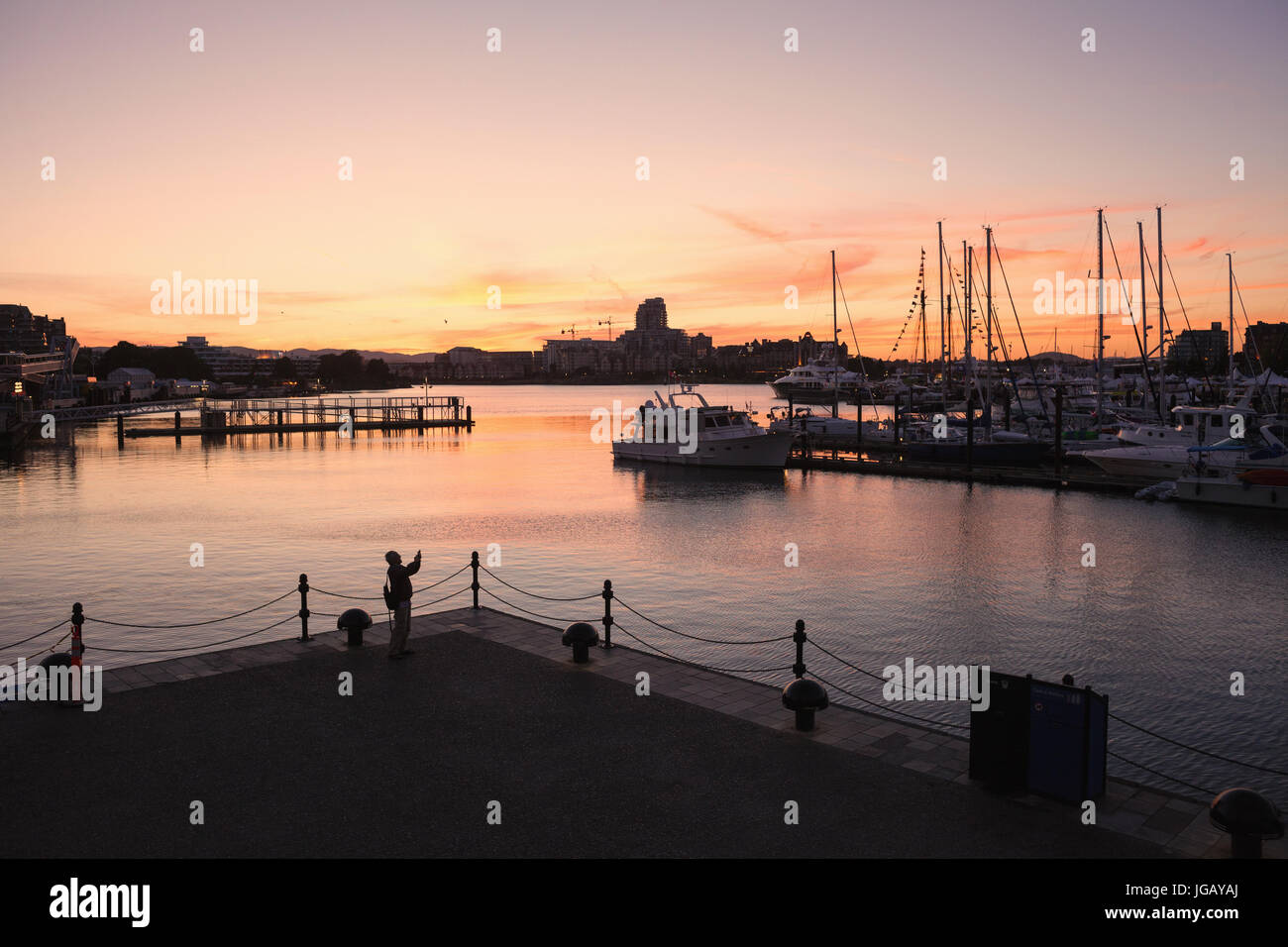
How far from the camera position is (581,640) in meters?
15.0

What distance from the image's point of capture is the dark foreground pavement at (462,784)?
27.9 feet

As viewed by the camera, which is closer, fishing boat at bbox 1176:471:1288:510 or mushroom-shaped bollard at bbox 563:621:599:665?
mushroom-shaped bollard at bbox 563:621:599:665

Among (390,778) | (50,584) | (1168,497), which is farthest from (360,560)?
(1168,497)

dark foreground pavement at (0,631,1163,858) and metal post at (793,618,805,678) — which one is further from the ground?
metal post at (793,618,805,678)

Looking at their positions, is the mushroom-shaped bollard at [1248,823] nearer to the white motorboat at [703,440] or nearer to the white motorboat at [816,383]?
the white motorboat at [703,440]

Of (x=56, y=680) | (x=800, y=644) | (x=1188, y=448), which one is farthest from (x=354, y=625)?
(x=1188, y=448)

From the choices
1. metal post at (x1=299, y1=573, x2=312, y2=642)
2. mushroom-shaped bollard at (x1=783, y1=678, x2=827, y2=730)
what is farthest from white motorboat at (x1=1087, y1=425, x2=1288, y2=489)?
metal post at (x1=299, y1=573, x2=312, y2=642)

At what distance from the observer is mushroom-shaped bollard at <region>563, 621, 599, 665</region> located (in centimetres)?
1503

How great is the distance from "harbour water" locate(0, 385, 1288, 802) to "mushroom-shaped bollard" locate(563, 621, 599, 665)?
18.3 feet

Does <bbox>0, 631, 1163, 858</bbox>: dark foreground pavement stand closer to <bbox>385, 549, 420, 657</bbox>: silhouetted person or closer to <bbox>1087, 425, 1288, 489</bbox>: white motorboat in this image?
<bbox>385, 549, 420, 657</bbox>: silhouetted person

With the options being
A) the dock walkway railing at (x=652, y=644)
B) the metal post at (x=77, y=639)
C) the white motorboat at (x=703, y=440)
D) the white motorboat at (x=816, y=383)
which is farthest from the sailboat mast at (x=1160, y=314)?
the white motorboat at (x=816, y=383)

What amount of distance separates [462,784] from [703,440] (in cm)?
5782
